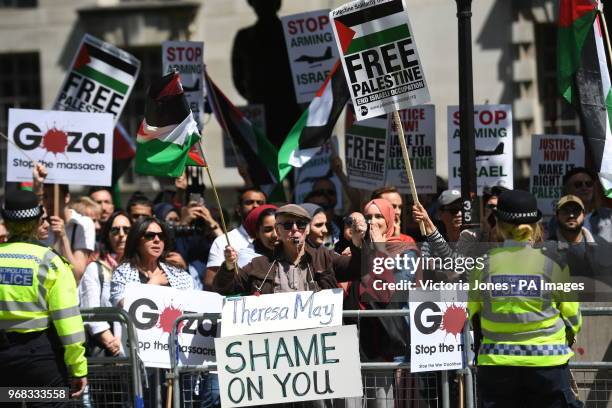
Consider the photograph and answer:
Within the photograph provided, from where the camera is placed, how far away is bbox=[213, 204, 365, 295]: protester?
365 inches

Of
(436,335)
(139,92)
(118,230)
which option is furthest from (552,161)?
(139,92)

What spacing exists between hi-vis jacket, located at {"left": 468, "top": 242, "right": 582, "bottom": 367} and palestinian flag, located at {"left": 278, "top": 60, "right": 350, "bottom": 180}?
11.1 ft

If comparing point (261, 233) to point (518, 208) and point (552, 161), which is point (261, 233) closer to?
point (518, 208)

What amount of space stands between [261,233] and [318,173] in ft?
10.3

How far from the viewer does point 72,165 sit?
11.8 meters

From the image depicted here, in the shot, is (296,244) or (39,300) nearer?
(39,300)

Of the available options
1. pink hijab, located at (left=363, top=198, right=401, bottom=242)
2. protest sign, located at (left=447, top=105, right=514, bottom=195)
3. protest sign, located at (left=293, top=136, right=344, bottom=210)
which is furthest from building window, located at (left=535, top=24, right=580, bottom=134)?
pink hijab, located at (left=363, top=198, right=401, bottom=242)

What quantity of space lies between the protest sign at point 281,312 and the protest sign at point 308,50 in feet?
14.9

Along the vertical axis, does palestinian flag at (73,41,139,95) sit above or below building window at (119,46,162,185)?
below

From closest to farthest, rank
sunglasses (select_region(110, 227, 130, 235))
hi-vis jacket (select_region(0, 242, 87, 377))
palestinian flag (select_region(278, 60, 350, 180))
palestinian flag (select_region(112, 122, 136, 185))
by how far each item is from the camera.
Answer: hi-vis jacket (select_region(0, 242, 87, 377)) < sunglasses (select_region(110, 227, 130, 235)) < palestinian flag (select_region(278, 60, 350, 180)) < palestinian flag (select_region(112, 122, 136, 185))

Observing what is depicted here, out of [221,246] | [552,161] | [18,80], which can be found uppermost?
[18,80]

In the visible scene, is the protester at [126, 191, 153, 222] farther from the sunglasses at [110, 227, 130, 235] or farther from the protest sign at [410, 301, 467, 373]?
the protest sign at [410, 301, 467, 373]

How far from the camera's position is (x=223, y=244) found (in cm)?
1080

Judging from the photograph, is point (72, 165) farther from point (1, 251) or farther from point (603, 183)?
point (603, 183)
